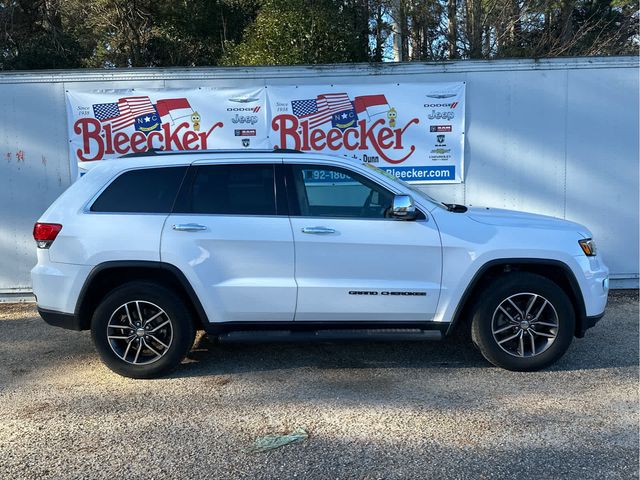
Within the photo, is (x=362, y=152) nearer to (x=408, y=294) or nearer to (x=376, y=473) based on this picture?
(x=408, y=294)

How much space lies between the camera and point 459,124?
7418mm

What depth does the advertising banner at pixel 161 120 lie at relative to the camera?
7293 millimetres

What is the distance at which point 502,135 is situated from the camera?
24.5ft

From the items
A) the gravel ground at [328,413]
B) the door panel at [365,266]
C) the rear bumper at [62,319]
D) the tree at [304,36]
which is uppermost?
the tree at [304,36]

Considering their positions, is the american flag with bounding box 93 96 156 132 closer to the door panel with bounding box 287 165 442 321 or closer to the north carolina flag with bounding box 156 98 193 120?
the north carolina flag with bounding box 156 98 193 120

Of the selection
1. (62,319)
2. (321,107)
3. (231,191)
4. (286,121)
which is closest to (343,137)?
(321,107)

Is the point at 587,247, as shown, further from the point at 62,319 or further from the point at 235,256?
the point at 62,319

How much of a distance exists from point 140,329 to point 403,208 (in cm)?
238

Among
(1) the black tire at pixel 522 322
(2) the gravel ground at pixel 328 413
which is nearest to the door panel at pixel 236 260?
(2) the gravel ground at pixel 328 413

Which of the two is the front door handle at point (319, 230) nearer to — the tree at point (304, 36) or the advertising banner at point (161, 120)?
the advertising banner at point (161, 120)

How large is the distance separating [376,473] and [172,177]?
2.88 m

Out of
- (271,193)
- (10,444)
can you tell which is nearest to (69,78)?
(271,193)

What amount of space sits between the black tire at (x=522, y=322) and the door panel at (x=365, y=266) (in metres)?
0.47

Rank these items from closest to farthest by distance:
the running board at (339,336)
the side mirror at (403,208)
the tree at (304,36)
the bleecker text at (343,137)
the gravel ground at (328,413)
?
the gravel ground at (328,413) < the side mirror at (403,208) < the running board at (339,336) < the bleecker text at (343,137) < the tree at (304,36)
